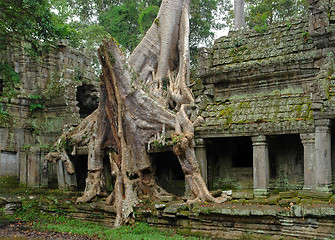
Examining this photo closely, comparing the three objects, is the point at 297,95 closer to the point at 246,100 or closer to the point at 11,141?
the point at 246,100

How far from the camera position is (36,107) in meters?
17.1

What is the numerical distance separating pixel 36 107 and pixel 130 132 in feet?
23.9

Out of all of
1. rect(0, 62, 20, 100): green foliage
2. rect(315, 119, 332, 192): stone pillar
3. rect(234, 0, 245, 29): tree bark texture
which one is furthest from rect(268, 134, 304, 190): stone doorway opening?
rect(0, 62, 20, 100): green foliage

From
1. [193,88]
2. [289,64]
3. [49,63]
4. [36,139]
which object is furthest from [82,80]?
[289,64]

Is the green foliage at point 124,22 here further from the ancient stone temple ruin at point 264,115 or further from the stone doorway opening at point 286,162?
the stone doorway opening at point 286,162

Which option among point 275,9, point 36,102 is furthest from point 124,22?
point 36,102

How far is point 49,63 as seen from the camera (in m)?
17.8

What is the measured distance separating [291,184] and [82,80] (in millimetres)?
11698

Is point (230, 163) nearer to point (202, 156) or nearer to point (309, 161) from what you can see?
point (202, 156)

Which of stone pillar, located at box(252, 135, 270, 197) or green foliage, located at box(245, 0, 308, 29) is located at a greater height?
green foliage, located at box(245, 0, 308, 29)

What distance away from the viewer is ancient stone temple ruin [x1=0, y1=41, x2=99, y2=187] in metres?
15.4

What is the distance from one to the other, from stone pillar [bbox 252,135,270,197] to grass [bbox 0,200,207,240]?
90.0 inches

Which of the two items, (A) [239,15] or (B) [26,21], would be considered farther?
(A) [239,15]

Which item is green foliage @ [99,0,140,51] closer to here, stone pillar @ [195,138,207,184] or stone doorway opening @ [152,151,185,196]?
stone doorway opening @ [152,151,185,196]
